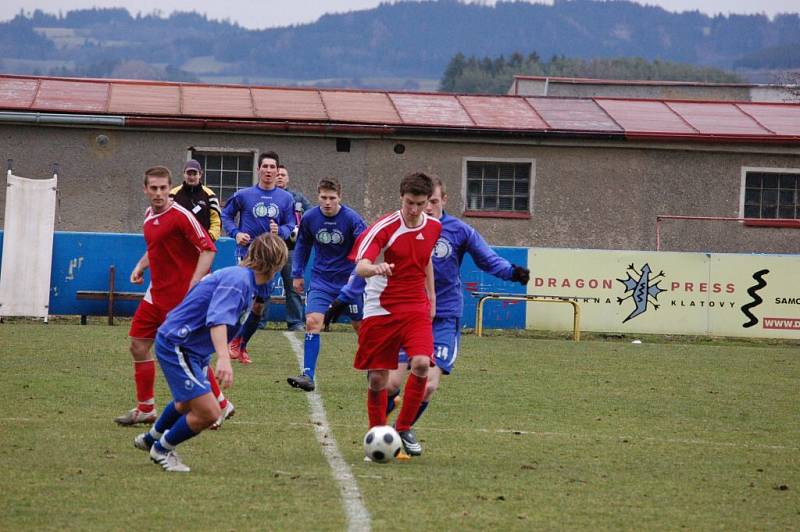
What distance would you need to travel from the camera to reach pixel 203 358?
775 cm

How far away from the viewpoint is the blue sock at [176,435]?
301 inches

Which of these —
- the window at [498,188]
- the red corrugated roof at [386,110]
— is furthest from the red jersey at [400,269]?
the window at [498,188]

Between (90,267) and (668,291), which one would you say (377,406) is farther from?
(668,291)

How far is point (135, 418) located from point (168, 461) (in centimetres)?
185

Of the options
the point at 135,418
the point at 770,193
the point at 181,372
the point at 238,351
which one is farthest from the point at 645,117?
the point at 181,372

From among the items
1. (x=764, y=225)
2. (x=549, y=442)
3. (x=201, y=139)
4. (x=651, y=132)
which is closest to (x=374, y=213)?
(x=201, y=139)

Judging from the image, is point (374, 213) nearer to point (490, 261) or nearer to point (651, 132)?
point (651, 132)

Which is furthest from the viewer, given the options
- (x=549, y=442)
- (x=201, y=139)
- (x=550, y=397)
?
(x=201, y=139)

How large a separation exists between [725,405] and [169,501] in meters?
6.99

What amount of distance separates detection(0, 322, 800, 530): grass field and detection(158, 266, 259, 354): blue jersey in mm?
788

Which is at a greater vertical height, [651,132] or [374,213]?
A: [651,132]

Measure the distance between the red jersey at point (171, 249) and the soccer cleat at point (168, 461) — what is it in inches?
77.2

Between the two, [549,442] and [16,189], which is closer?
[549,442]

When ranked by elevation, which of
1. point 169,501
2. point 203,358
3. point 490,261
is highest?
point 490,261
